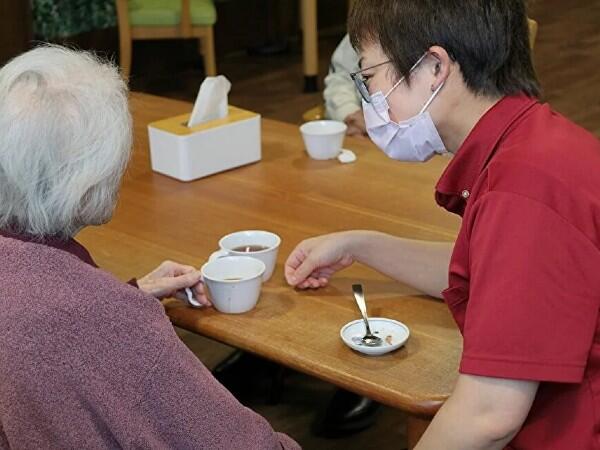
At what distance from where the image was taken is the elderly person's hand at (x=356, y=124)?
2.71 meters

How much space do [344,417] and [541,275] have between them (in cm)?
143

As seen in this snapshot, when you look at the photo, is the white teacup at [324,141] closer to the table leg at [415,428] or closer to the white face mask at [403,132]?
the white face mask at [403,132]

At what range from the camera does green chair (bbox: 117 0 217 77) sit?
5.18 m

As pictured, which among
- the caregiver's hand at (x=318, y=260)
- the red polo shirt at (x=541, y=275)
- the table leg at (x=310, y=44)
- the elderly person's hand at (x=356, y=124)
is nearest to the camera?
the red polo shirt at (x=541, y=275)

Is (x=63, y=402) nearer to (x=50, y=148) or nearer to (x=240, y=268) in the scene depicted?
(x=50, y=148)

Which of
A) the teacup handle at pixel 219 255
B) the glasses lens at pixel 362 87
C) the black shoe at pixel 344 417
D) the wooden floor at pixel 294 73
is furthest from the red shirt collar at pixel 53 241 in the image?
the wooden floor at pixel 294 73

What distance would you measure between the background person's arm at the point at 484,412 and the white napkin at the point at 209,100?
1.16 m

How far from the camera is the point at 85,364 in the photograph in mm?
1256

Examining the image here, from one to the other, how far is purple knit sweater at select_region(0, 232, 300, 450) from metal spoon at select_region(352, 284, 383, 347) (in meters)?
0.29

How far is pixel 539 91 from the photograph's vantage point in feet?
4.75

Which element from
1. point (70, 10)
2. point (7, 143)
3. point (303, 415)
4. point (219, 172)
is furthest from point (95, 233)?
point (70, 10)

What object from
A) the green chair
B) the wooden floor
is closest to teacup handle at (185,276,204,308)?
the wooden floor

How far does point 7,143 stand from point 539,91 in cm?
73

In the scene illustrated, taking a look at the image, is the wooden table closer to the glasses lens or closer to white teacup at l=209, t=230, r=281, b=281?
white teacup at l=209, t=230, r=281, b=281
